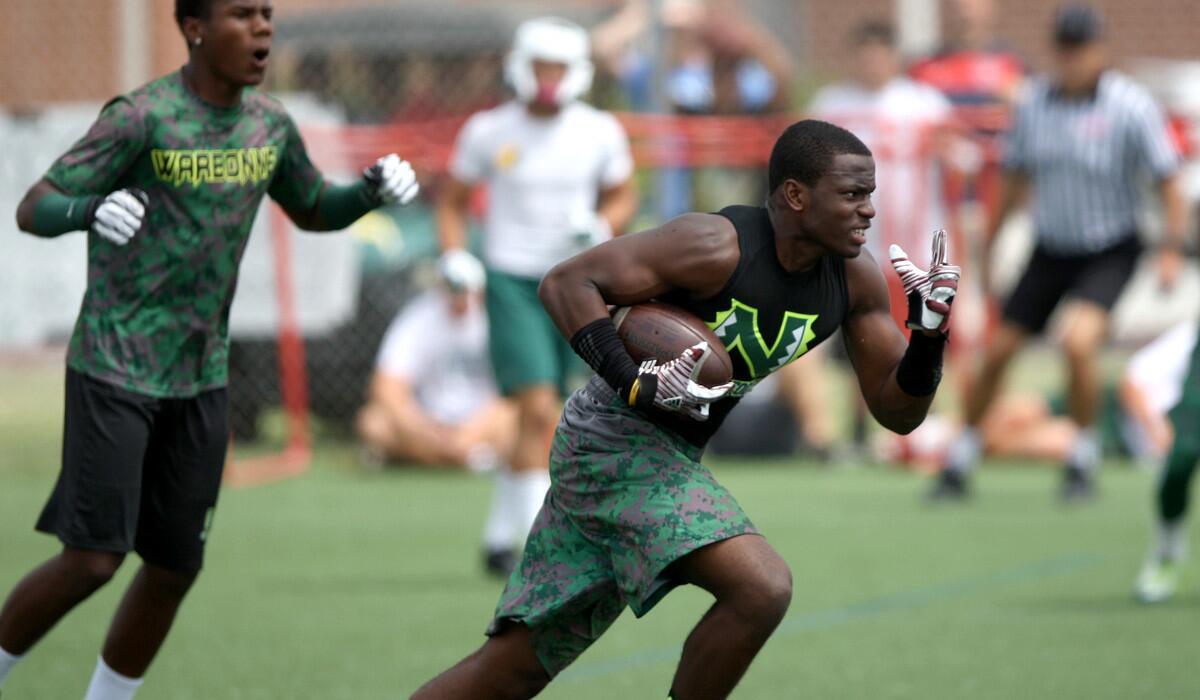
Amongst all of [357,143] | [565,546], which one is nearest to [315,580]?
[565,546]

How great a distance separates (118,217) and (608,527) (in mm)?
1437

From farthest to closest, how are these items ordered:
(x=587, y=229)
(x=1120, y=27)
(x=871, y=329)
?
(x=1120, y=27), (x=587, y=229), (x=871, y=329)

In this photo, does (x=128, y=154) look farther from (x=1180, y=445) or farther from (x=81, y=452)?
(x=1180, y=445)

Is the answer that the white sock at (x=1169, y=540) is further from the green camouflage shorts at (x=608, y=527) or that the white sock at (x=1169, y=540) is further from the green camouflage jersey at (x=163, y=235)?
the green camouflage jersey at (x=163, y=235)

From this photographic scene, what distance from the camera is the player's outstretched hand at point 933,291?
4.53 m

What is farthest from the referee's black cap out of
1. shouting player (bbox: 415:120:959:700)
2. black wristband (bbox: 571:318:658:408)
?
black wristband (bbox: 571:318:658:408)

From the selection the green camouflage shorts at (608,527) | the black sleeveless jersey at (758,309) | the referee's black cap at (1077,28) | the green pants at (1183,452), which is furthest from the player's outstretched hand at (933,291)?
the referee's black cap at (1077,28)

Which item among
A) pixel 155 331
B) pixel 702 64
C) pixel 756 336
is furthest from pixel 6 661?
pixel 702 64

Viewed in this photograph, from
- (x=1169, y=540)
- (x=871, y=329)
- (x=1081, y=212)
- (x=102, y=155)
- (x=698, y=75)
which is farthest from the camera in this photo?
(x=698, y=75)

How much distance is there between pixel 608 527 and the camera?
184 inches

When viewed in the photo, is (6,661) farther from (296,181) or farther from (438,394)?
(438,394)

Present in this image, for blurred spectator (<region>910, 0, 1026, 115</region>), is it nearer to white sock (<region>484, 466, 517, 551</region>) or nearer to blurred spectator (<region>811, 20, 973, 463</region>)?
blurred spectator (<region>811, 20, 973, 463</region>)

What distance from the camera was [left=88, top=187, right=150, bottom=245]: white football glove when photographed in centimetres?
483

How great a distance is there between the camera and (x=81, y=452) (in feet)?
16.9
